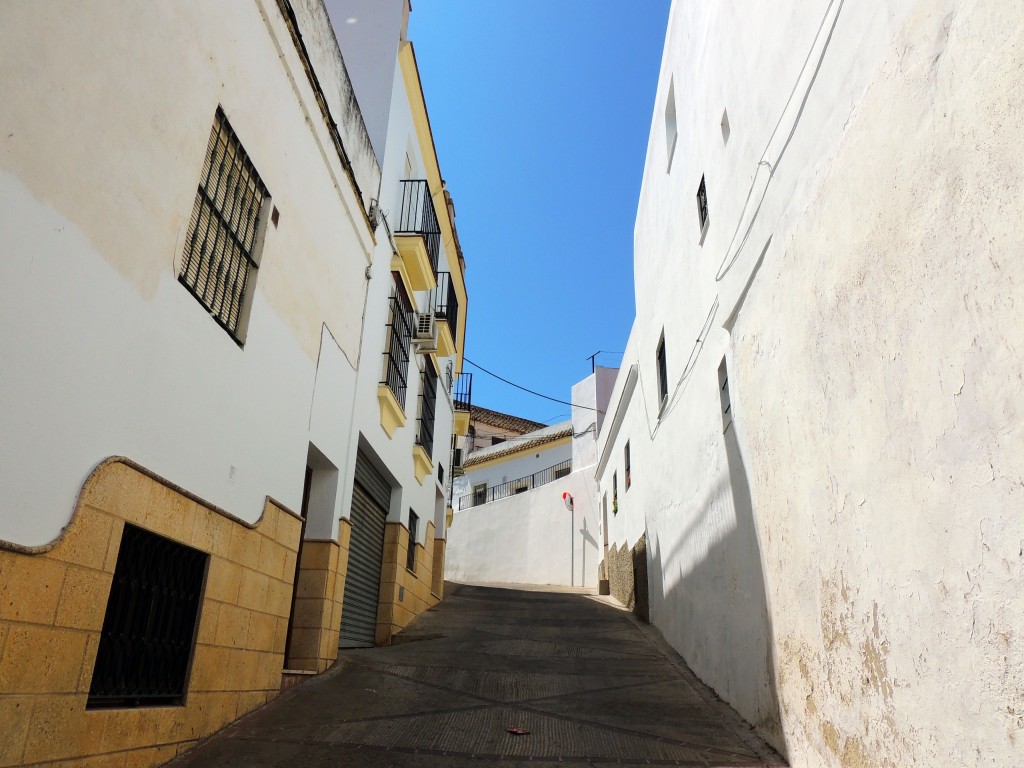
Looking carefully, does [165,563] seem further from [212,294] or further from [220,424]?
[212,294]

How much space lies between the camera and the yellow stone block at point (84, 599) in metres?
3.57

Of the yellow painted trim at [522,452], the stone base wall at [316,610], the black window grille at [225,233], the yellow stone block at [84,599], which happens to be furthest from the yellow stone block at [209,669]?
the yellow painted trim at [522,452]

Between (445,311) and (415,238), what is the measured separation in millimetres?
3830

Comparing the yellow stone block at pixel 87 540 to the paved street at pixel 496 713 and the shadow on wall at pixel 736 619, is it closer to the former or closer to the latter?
the paved street at pixel 496 713

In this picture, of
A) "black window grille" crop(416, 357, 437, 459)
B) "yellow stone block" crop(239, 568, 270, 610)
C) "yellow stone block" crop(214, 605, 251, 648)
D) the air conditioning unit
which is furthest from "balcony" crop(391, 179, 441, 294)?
"yellow stone block" crop(214, 605, 251, 648)

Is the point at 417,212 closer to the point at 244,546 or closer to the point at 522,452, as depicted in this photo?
the point at 244,546

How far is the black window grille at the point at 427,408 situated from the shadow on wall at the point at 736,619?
18.3 ft

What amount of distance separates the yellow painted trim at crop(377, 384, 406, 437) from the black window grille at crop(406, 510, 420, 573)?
2.19m

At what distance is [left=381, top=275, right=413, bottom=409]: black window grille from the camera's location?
9984mm

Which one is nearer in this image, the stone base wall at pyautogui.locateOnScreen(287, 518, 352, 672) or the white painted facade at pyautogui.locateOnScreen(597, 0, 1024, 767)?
the white painted facade at pyautogui.locateOnScreen(597, 0, 1024, 767)

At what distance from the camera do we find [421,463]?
40.4ft

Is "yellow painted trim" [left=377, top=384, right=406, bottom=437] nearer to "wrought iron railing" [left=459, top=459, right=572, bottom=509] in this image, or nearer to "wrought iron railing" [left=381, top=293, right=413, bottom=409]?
"wrought iron railing" [left=381, top=293, right=413, bottom=409]

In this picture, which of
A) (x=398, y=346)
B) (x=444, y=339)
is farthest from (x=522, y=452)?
(x=398, y=346)

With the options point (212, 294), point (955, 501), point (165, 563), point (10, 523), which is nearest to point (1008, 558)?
point (955, 501)
